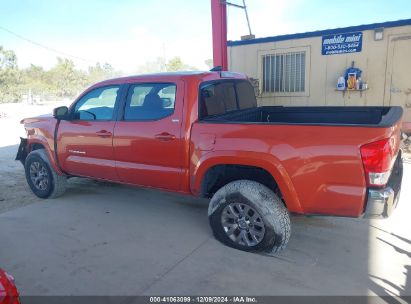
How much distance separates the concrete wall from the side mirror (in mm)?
5748

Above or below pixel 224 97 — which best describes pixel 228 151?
below

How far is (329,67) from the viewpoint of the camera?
8.21m

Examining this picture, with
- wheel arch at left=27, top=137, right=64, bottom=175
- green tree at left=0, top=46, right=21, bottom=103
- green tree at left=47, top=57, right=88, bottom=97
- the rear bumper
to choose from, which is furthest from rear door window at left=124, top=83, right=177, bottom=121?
green tree at left=47, top=57, right=88, bottom=97

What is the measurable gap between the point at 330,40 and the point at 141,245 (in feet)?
21.8

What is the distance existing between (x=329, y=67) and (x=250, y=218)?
5.98m

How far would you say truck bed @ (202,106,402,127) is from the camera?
13.3 ft

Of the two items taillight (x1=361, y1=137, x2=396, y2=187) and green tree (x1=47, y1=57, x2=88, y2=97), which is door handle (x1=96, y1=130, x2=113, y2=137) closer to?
taillight (x1=361, y1=137, x2=396, y2=187)

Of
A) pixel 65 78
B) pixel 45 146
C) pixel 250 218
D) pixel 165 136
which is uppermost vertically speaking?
pixel 65 78

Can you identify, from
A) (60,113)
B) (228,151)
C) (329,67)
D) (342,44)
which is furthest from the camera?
(329,67)

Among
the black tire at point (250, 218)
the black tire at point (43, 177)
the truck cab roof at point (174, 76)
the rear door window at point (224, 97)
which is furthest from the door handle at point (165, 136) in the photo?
the black tire at point (43, 177)

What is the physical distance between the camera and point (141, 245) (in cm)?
373

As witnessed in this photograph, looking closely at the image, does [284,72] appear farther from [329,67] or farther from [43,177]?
[43,177]

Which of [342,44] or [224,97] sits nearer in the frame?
[224,97]

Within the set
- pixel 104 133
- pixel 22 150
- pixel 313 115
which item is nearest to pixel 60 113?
pixel 104 133
